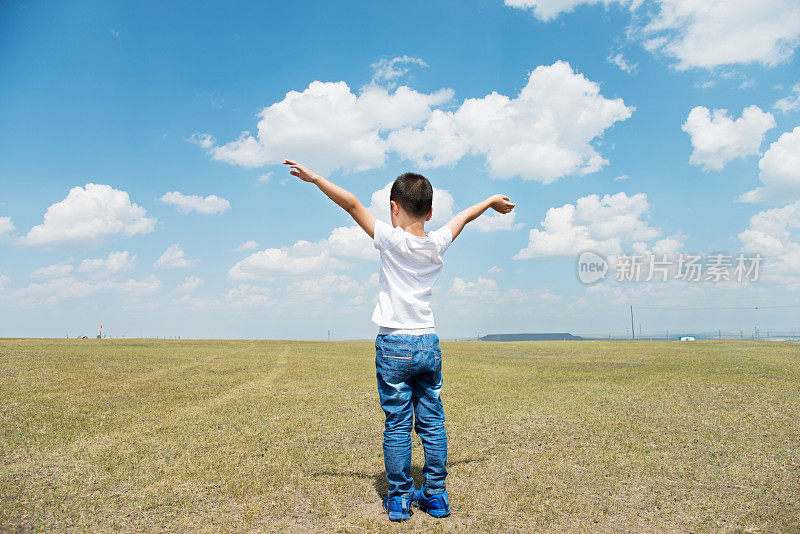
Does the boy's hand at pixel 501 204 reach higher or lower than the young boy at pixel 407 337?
higher

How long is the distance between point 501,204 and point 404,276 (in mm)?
1581

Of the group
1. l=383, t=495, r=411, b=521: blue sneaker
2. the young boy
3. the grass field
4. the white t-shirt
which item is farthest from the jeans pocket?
the grass field

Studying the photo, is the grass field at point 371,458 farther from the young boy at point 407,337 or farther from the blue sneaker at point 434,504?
the young boy at point 407,337

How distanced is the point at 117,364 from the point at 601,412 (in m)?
14.9

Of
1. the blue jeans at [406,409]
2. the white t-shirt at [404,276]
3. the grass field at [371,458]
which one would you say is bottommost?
the grass field at [371,458]

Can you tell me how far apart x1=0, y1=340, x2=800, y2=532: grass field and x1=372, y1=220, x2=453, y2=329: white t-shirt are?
1657mm

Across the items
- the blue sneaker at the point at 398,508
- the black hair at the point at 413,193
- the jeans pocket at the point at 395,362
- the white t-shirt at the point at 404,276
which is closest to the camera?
the blue sneaker at the point at 398,508

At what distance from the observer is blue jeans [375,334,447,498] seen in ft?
13.8

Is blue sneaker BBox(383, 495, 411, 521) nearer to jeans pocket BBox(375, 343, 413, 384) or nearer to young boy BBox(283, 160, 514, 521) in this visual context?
young boy BBox(283, 160, 514, 521)

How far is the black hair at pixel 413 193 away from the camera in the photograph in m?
4.48

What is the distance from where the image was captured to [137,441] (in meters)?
6.62

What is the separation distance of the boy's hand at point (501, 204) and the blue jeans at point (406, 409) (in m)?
1.75

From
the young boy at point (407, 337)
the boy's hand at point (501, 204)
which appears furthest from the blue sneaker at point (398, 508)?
the boy's hand at point (501, 204)

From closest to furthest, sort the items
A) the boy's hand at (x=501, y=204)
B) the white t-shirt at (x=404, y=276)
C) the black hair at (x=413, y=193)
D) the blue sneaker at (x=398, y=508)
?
the blue sneaker at (x=398, y=508), the white t-shirt at (x=404, y=276), the black hair at (x=413, y=193), the boy's hand at (x=501, y=204)
